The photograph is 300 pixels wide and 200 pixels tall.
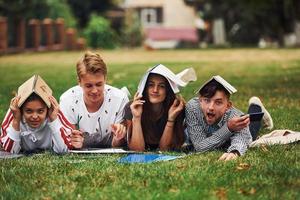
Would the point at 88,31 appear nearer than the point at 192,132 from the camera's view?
No

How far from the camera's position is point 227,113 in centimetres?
686

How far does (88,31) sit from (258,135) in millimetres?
41190

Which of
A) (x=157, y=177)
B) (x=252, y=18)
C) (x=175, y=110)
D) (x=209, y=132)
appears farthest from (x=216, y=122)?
(x=252, y=18)

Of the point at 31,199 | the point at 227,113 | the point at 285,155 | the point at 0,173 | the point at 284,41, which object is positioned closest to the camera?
the point at 31,199

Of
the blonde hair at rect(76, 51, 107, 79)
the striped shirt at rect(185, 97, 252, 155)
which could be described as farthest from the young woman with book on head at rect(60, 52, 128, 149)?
the striped shirt at rect(185, 97, 252, 155)

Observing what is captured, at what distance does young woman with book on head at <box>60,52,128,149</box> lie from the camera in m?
7.02

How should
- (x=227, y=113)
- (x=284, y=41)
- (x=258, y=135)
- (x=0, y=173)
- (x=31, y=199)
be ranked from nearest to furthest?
(x=31, y=199)
(x=0, y=173)
(x=227, y=113)
(x=258, y=135)
(x=284, y=41)

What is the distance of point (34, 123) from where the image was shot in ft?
22.1

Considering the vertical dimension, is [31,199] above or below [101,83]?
below

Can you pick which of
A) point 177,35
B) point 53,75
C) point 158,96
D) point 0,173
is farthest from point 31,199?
point 177,35

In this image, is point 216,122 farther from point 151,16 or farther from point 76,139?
point 151,16

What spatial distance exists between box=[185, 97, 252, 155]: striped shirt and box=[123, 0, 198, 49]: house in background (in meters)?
59.7

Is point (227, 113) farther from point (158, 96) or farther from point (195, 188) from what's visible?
point (195, 188)

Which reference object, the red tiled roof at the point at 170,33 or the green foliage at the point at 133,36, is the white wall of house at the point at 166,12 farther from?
the green foliage at the point at 133,36
